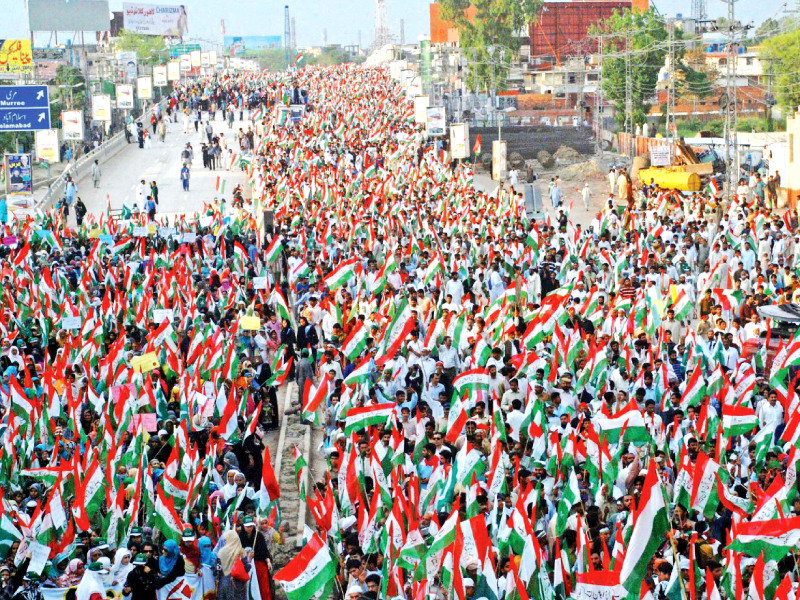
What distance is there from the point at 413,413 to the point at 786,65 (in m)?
60.0

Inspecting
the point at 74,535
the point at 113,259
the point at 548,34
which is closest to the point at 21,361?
the point at 74,535

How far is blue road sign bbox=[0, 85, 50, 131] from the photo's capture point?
37.8 m

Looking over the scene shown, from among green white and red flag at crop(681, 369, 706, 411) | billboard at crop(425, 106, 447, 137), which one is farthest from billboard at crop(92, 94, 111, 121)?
green white and red flag at crop(681, 369, 706, 411)

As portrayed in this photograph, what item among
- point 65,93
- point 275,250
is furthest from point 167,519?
point 65,93

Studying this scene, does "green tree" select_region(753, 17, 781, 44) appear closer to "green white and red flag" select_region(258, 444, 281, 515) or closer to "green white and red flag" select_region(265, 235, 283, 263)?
"green white and red flag" select_region(265, 235, 283, 263)

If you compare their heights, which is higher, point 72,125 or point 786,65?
point 786,65

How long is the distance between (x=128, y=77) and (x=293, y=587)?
68.7 meters

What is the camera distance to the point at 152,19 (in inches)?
5600

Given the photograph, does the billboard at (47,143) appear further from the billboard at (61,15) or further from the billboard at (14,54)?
the billboard at (61,15)

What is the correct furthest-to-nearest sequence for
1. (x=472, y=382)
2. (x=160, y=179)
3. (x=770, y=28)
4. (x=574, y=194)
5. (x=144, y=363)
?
(x=770, y=28), (x=160, y=179), (x=574, y=194), (x=144, y=363), (x=472, y=382)

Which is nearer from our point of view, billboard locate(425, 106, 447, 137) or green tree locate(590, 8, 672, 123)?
billboard locate(425, 106, 447, 137)

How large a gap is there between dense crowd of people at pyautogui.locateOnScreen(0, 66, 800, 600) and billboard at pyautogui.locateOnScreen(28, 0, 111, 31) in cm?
5419

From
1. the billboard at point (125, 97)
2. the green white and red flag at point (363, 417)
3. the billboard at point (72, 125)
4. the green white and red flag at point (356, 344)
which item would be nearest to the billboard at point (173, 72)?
the billboard at point (125, 97)

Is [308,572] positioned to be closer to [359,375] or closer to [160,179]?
[359,375]
